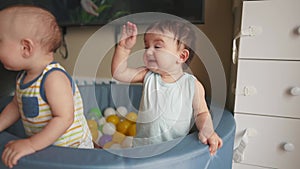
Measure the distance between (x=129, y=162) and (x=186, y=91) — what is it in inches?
11.4

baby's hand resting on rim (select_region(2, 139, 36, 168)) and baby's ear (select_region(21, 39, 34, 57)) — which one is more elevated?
baby's ear (select_region(21, 39, 34, 57))

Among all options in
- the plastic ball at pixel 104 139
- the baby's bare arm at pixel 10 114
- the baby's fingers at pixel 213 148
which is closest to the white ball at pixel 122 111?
the plastic ball at pixel 104 139

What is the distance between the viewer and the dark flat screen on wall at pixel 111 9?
1146 mm

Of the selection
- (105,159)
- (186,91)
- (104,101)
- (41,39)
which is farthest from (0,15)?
(104,101)

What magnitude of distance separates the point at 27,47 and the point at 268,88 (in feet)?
2.30

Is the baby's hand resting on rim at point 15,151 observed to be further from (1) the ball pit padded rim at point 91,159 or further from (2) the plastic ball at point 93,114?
(2) the plastic ball at point 93,114

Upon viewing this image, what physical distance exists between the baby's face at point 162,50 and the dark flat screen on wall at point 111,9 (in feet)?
1.68

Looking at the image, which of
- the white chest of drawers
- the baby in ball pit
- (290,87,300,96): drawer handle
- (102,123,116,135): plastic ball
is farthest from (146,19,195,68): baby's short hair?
(102,123,116,135): plastic ball

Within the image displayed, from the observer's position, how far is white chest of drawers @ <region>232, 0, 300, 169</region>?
0.81 m

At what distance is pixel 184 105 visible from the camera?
0.73 metres

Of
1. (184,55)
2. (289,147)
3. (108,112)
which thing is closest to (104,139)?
(108,112)

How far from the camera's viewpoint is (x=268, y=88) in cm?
85

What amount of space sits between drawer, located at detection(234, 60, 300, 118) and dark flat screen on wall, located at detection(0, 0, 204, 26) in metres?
0.38

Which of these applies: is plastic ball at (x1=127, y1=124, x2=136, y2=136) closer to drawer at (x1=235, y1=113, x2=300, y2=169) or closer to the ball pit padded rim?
drawer at (x1=235, y1=113, x2=300, y2=169)
